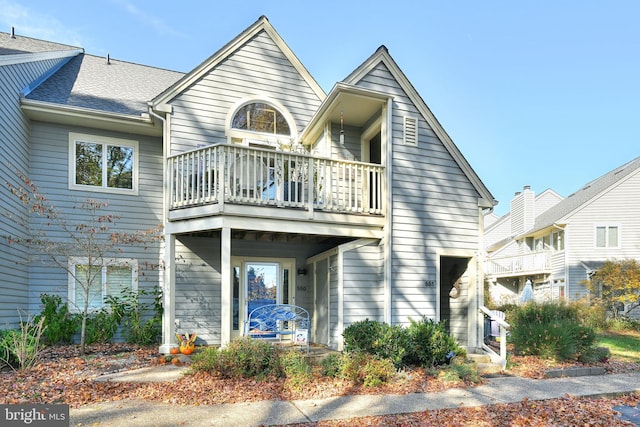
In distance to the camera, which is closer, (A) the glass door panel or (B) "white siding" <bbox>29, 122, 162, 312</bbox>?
(B) "white siding" <bbox>29, 122, 162, 312</bbox>

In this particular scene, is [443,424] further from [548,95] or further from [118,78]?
[548,95]

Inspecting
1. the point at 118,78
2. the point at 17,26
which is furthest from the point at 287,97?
the point at 17,26

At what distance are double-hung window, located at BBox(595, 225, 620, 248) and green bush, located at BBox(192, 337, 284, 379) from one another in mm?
20956

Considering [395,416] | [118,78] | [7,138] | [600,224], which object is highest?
[118,78]

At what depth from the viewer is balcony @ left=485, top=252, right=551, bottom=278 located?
23562mm

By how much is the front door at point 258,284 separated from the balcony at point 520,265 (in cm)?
1841

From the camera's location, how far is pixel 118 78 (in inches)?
501

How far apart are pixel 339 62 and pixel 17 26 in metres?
11.1

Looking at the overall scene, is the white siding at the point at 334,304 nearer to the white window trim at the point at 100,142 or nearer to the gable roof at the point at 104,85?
the white window trim at the point at 100,142

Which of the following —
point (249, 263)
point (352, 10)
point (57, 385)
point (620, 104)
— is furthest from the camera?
point (620, 104)

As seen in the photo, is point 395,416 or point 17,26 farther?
point 17,26

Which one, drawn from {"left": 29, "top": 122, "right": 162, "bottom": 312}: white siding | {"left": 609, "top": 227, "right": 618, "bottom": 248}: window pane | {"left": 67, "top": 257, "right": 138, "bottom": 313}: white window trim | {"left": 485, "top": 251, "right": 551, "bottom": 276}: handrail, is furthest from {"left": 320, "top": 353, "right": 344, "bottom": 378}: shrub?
{"left": 485, "top": 251, "right": 551, "bottom": 276}: handrail

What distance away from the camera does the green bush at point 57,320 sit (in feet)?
30.6

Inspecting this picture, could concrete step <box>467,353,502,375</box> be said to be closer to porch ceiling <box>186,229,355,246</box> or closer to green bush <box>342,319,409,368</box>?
green bush <box>342,319,409,368</box>
